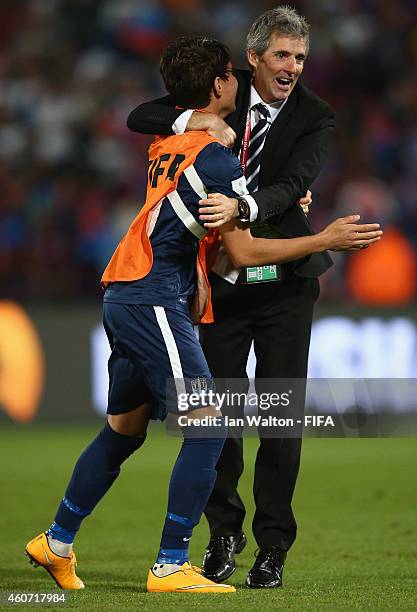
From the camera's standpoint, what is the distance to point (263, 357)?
5.14 metres

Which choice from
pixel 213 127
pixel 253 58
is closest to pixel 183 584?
pixel 213 127

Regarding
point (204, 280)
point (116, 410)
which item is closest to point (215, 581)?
point (116, 410)

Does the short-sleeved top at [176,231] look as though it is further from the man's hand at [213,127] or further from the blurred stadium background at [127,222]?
the blurred stadium background at [127,222]

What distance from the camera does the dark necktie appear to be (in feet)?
16.9

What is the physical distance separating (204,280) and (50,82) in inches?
379

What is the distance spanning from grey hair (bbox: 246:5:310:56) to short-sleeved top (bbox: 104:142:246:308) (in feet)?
2.05

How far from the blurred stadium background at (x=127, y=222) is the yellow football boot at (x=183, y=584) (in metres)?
1.29

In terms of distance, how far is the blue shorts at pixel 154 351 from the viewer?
179 inches

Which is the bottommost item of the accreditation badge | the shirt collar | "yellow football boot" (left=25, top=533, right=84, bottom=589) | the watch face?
"yellow football boot" (left=25, top=533, right=84, bottom=589)

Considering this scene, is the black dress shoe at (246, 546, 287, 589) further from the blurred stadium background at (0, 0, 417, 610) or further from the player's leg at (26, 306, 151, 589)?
the blurred stadium background at (0, 0, 417, 610)

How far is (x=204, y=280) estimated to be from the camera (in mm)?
4801

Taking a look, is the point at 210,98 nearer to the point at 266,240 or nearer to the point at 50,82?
the point at 266,240

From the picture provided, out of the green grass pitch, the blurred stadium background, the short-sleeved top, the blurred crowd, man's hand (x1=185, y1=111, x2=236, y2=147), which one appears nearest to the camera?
→ the green grass pitch

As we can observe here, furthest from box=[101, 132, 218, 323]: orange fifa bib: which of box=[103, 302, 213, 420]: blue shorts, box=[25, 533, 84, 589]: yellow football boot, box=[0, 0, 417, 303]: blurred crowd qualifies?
box=[0, 0, 417, 303]: blurred crowd
